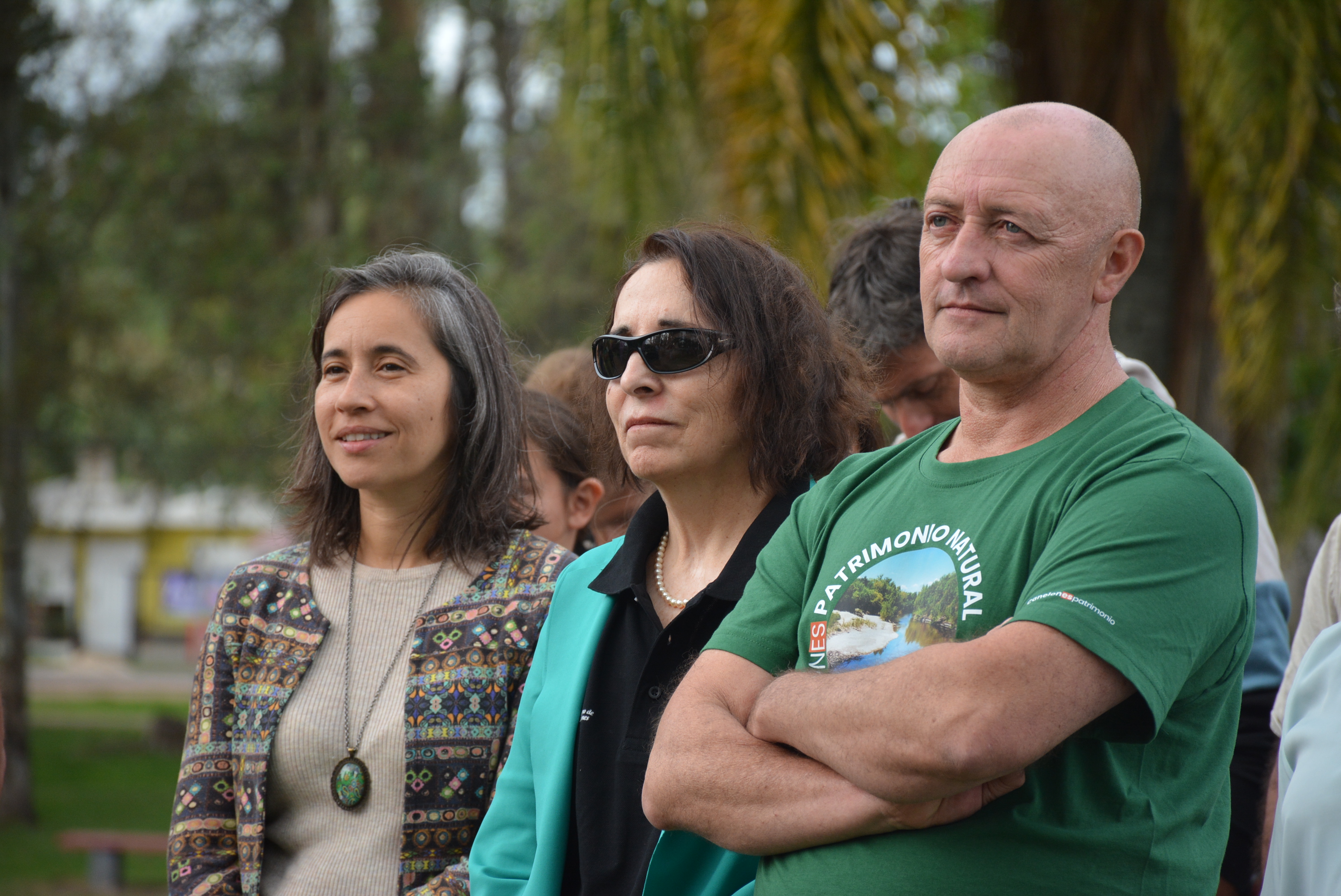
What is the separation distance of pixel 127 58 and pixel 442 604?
11.1 m

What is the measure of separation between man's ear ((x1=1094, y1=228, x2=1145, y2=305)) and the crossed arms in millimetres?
621

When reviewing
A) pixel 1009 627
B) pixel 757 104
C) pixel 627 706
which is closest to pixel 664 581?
pixel 627 706

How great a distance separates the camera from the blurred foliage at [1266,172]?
450 centimetres

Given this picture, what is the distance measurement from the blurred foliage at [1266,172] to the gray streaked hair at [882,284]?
1.84 m

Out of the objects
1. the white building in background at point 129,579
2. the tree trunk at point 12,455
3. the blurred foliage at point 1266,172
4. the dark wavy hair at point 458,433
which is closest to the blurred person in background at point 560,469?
the dark wavy hair at point 458,433

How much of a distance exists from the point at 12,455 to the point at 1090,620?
13.2 m

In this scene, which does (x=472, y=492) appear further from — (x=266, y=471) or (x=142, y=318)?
(x=142, y=318)

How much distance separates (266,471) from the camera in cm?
1247

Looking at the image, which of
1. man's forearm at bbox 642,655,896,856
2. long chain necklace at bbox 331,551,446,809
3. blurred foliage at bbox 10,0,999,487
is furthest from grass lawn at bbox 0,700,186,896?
man's forearm at bbox 642,655,896,856

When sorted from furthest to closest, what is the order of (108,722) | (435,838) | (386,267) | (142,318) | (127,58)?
(108,722) → (142,318) → (127,58) → (386,267) → (435,838)

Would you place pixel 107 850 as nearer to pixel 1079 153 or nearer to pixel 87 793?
pixel 87 793

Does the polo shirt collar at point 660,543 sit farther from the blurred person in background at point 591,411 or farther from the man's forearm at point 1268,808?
the man's forearm at point 1268,808

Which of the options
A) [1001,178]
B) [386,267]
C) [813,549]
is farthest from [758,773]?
[386,267]

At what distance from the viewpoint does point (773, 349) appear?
2.66 meters
